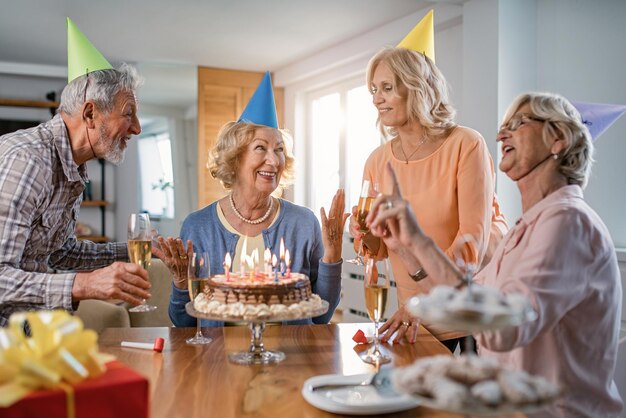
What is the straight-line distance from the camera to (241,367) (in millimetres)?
1378

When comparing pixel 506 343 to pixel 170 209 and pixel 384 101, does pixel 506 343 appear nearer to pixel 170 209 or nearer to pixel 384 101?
pixel 384 101

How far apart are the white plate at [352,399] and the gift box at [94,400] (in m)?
0.34

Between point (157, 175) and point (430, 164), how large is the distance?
555cm

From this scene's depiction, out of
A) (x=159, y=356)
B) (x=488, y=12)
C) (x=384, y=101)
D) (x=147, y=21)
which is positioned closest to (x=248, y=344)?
(x=159, y=356)

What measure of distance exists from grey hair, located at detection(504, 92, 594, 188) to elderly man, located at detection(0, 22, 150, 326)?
41.2 inches

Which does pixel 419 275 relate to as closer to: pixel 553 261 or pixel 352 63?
pixel 553 261

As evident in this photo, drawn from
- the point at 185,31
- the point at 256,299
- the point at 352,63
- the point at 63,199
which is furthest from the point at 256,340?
the point at 352,63

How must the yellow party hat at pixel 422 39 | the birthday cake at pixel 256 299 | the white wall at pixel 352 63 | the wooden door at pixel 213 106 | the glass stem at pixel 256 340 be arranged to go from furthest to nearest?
1. the wooden door at pixel 213 106
2. the white wall at pixel 352 63
3. the yellow party hat at pixel 422 39
4. the glass stem at pixel 256 340
5. the birthday cake at pixel 256 299

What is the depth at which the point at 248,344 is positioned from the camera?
1.61 meters

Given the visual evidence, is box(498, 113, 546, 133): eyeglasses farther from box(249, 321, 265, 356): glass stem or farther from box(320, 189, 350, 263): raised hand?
box(249, 321, 265, 356): glass stem

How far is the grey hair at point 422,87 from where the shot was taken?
6.93 ft

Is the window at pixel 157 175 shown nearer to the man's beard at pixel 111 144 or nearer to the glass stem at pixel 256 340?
the man's beard at pixel 111 144

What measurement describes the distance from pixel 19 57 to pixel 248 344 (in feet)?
20.1

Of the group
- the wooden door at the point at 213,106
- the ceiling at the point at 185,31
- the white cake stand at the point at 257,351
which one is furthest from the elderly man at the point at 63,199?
the wooden door at the point at 213,106
